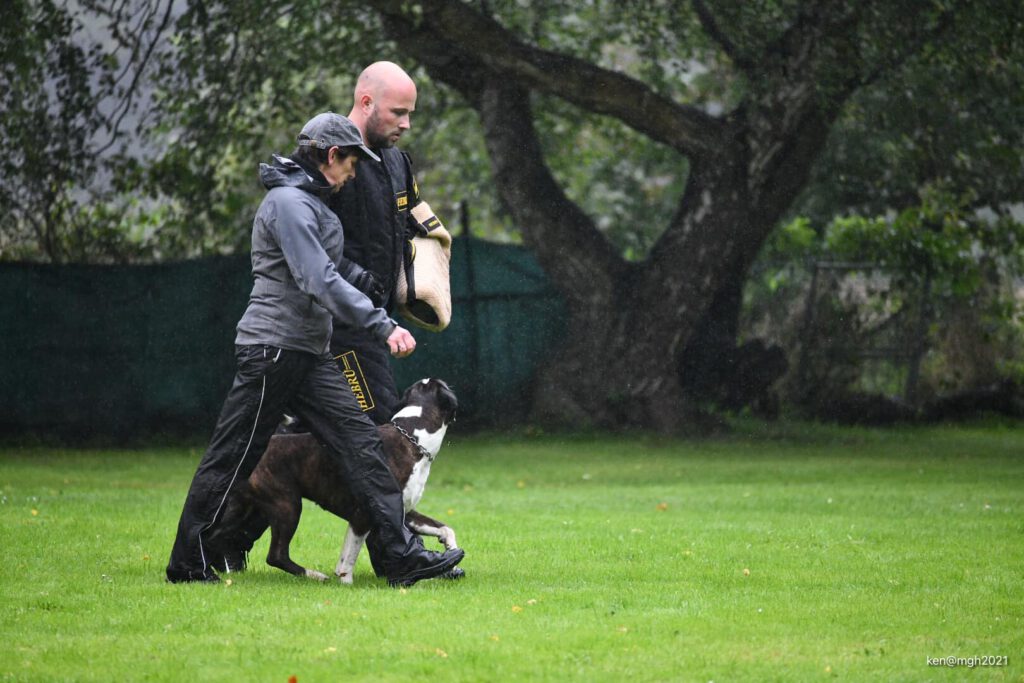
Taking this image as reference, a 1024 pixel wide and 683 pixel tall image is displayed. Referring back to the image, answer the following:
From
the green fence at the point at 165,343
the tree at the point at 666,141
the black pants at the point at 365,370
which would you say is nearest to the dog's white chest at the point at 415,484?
the black pants at the point at 365,370

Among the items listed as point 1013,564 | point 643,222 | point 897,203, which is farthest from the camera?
point 643,222

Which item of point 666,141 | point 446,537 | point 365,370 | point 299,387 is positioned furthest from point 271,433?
point 666,141

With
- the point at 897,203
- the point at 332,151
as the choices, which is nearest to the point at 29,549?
the point at 332,151

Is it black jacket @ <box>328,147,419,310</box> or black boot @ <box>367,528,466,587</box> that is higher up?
black jacket @ <box>328,147,419,310</box>

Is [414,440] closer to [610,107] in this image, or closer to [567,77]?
[567,77]

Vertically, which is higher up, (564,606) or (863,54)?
(863,54)

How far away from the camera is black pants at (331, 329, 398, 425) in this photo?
7023 millimetres

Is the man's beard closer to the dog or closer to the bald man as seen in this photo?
the bald man

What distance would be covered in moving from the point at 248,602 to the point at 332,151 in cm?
195

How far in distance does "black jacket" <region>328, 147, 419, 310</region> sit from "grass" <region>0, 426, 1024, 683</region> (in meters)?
1.46

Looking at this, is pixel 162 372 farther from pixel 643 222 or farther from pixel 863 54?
pixel 643 222

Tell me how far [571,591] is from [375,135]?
2243 mm

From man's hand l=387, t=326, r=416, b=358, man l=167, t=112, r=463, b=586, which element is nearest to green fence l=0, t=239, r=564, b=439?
man l=167, t=112, r=463, b=586

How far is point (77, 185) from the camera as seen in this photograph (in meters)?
16.7
